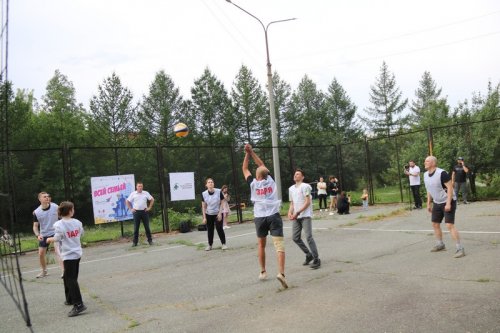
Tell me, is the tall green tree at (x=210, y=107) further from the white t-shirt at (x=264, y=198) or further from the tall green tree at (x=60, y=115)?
the white t-shirt at (x=264, y=198)

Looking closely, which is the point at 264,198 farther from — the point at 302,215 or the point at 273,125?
the point at 273,125

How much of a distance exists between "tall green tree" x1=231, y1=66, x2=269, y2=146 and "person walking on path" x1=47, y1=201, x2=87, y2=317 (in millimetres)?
43187

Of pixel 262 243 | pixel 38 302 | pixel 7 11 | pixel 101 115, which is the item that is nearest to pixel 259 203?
pixel 262 243

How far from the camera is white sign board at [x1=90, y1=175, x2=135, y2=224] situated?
47.8 feet

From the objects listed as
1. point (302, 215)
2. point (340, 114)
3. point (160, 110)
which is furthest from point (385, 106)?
point (302, 215)

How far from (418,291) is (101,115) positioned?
38.9 meters

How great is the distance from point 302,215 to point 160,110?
39.2m

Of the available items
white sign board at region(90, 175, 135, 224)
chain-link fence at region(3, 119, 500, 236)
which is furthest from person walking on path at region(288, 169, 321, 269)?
chain-link fence at region(3, 119, 500, 236)

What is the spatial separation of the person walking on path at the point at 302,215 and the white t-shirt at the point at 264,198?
89 cm

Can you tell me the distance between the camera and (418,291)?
5730mm

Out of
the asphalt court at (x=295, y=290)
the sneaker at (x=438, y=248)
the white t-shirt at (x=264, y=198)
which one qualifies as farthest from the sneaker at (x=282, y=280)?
the sneaker at (x=438, y=248)

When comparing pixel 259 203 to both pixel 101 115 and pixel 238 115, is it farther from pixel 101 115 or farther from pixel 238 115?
pixel 238 115

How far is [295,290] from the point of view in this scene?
6289 mm

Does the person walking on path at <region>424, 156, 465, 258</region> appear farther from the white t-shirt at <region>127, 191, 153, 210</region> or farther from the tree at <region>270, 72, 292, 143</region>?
the tree at <region>270, 72, 292, 143</region>
